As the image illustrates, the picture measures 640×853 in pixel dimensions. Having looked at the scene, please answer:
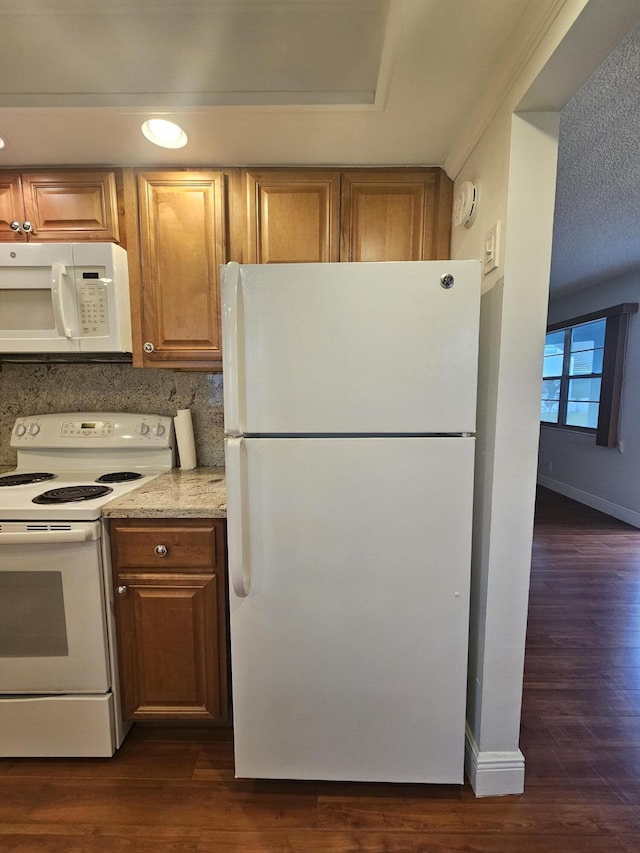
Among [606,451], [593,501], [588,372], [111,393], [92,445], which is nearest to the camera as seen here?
[92,445]

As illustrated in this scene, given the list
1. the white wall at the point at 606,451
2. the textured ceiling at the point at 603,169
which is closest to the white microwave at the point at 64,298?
the textured ceiling at the point at 603,169

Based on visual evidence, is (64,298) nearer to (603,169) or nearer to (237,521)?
(237,521)

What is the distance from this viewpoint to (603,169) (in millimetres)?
2068

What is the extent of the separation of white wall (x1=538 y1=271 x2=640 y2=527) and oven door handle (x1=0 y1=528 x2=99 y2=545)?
187 inches

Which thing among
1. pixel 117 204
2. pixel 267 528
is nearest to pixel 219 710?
pixel 267 528

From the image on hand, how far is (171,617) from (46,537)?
20.1 inches

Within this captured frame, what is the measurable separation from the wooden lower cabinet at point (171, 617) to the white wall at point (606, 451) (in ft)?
14.1

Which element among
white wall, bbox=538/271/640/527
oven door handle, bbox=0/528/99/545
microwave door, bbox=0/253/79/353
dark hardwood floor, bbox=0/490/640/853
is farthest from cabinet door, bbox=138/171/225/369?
white wall, bbox=538/271/640/527

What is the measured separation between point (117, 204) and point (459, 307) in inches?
58.5

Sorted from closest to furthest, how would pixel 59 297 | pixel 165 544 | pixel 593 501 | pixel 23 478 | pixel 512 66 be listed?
pixel 512 66 → pixel 165 544 → pixel 59 297 → pixel 23 478 → pixel 593 501

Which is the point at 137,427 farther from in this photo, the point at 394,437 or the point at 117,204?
the point at 394,437

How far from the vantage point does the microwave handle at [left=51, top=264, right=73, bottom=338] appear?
1555 millimetres

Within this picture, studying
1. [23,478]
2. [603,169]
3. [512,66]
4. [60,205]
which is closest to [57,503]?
[23,478]

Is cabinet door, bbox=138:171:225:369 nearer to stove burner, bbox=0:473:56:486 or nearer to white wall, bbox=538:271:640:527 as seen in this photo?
stove burner, bbox=0:473:56:486
